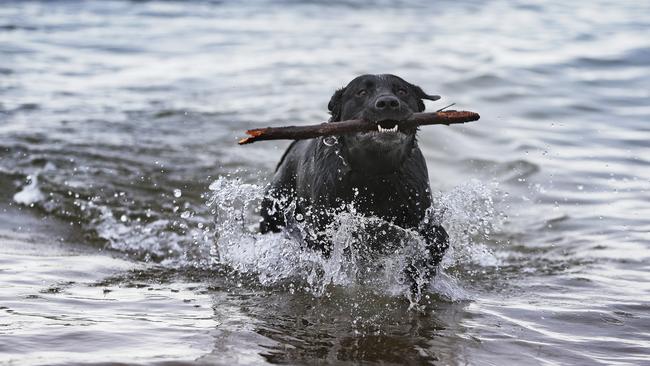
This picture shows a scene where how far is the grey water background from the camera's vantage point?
5.30 metres

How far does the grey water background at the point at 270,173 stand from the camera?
17.4 ft

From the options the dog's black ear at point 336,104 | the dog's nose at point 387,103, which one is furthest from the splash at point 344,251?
the dog's nose at point 387,103

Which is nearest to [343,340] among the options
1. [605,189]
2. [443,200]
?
[443,200]

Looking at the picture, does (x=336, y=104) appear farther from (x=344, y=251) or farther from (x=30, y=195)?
(x=30, y=195)

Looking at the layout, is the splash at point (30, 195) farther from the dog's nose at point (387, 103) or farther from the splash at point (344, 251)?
the dog's nose at point (387, 103)

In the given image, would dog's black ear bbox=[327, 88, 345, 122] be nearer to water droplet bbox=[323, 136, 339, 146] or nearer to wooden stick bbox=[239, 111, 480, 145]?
water droplet bbox=[323, 136, 339, 146]

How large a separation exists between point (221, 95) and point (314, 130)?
9.30 metres

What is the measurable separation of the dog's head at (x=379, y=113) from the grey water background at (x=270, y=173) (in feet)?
3.40

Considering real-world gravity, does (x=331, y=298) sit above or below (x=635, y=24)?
below

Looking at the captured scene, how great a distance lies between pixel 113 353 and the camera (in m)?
4.58

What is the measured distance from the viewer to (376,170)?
601cm

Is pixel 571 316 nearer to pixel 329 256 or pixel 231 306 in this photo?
pixel 329 256

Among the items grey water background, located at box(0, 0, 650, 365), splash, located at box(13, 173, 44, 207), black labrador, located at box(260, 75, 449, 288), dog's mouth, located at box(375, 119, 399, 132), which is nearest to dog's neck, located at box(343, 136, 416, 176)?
black labrador, located at box(260, 75, 449, 288)

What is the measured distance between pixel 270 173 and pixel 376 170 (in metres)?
4.86
